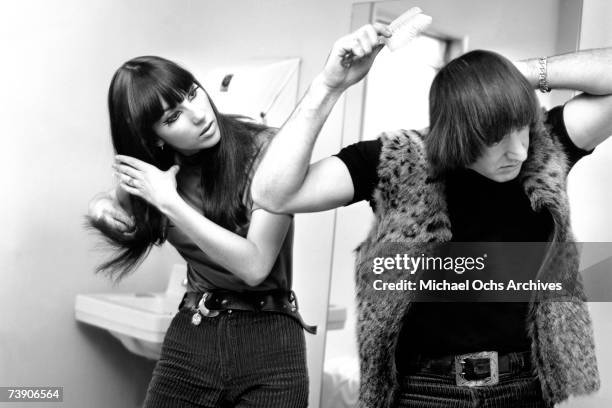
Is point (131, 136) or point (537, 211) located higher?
point (131, 136)

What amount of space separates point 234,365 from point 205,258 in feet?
0.75

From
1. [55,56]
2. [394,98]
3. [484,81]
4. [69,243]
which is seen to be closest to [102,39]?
[55,56]

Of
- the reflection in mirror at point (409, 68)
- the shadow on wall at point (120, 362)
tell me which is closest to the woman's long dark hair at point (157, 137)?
the reflection in mirror at point (409, 68)

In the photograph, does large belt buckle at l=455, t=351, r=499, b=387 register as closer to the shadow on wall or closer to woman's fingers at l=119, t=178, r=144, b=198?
woman's fingers at l=119, t=178, r=144, b=198

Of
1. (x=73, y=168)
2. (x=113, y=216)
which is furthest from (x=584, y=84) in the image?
(x=73, y=168)

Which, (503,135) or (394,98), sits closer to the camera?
(503,135)

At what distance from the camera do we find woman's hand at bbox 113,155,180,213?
4.46 ft

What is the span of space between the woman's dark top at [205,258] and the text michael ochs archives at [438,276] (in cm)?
31

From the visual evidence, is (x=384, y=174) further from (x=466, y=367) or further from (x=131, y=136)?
(x=131, y=136)

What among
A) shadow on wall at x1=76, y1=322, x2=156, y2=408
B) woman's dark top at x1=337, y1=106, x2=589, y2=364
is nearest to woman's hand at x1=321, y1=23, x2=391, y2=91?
woman's dark top at x1=337, y1=106, x2=589, y2=364

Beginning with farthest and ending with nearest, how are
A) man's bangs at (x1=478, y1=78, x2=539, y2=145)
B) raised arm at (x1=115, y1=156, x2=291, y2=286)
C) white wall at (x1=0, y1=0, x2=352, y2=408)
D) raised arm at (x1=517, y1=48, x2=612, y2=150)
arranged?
white wall at (x1=0, y1=0, x2=352, y2=408) < raised arm at (x1=115, y1=156, x2=291, y2=286) < raised arm at (x1=517, y1=48, x2=612, y2=150) < man's bangs at (x1=478, y1=78, x2=539, y2=145)

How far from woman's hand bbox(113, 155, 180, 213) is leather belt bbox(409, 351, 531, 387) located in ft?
1.79

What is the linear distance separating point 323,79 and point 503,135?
281mm

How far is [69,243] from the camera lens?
7.50 ft
